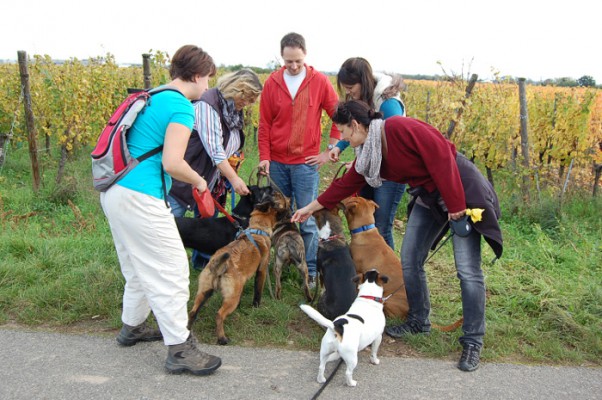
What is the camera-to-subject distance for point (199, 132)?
171 inches

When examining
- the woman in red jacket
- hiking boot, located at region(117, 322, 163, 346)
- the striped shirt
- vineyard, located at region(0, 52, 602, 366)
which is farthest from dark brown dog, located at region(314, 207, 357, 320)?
hiking boot, located at region(117, 322, 163, 346)

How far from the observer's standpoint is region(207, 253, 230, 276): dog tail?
4.02 metres

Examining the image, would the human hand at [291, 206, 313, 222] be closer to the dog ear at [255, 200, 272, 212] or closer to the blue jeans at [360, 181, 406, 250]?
the dog ear at [255, 200, 272, 212]

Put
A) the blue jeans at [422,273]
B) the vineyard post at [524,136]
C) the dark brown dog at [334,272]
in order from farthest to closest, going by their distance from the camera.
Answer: the vineyard post at [524,136], the dark brown dog at [334,272], the blue jeans at [422,273]

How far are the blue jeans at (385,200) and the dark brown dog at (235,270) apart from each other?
1.12m

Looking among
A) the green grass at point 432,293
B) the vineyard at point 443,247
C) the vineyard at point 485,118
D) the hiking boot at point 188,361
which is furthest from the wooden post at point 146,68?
the hiking boot at point 188,361

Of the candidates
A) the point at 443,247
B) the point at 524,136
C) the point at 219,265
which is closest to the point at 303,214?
the point at 219,265

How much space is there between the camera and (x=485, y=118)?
895cm

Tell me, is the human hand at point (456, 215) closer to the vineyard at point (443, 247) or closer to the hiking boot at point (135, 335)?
the vineyard at point (443, 247)

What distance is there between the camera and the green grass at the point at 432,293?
3957 millimetres

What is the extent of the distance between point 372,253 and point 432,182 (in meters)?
1.20

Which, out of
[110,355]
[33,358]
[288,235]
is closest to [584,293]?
[288,235]

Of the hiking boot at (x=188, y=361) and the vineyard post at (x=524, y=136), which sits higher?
the vineyard post at (x=524, y=136)

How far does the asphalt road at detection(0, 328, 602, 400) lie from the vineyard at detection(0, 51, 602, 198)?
463cm
